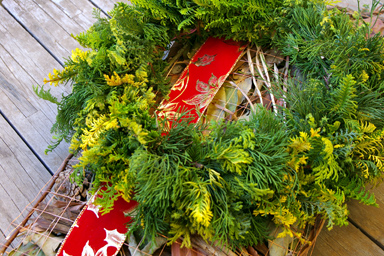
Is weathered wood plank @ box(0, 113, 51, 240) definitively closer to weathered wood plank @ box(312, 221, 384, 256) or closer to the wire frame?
the wire frame

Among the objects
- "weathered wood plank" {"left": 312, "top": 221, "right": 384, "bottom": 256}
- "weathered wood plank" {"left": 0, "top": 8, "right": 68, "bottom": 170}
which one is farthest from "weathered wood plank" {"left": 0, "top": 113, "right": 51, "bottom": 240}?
"weathered wood plank" {"left": 312, "top": 221, "right": 384, "bottom": 256}

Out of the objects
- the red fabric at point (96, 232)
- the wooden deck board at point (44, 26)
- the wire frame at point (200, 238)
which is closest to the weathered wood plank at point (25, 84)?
the wooden deck board at point (44, 26)

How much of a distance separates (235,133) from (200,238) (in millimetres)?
326

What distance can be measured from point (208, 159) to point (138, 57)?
439 millimetres

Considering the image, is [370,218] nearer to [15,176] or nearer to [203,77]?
[203,77]

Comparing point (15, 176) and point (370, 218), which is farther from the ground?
point (15, 176)

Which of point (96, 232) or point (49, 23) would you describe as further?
point (49, 23)

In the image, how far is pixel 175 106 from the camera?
1.15 m

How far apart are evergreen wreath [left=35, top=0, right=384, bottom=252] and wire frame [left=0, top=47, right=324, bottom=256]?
47 mm

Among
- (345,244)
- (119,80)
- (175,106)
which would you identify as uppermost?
(119,80)

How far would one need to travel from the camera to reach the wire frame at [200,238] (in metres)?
0.93

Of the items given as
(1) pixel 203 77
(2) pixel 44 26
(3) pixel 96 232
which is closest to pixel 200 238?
(3) pixel 96 232

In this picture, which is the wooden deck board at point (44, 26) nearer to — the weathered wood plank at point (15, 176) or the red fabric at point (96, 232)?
the weathered wood plank at point (15, 176)

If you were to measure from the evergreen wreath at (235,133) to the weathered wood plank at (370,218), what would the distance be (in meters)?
0.37
